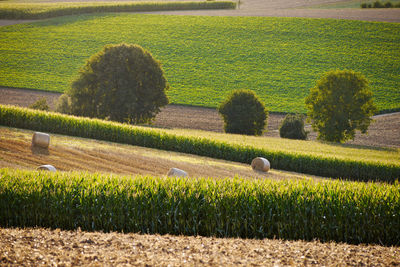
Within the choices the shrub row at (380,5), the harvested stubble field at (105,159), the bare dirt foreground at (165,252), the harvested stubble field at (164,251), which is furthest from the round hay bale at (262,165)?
the shrub row at (380,5)

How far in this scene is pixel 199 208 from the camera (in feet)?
36.7

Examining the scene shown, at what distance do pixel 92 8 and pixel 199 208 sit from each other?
268ft

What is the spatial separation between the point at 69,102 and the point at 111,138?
521 inches

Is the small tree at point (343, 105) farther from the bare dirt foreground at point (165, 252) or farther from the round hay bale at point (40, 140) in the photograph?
the bare dirt foreground at point (165, 252)

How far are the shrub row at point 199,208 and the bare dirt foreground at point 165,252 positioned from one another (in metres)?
1.10

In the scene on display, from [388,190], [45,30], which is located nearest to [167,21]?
[45,30]

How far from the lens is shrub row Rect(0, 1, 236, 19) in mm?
76375

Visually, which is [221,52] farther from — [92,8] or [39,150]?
[39,150]

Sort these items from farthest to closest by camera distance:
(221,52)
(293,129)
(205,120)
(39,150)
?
(221,52) < (205,120) < (293,129) < (39,150)

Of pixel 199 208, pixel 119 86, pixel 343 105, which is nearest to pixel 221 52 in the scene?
pixel 343 105

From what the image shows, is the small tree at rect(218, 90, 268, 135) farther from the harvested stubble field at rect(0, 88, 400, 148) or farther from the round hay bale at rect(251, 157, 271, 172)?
the round hay bale at rect(251, 157, 271, 172)

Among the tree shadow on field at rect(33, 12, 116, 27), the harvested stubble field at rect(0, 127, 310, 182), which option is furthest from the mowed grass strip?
the harvested stubble field at rect(0, 127, 310, 182)

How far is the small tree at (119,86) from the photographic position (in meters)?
36.3

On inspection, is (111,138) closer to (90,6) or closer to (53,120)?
(53,120)
